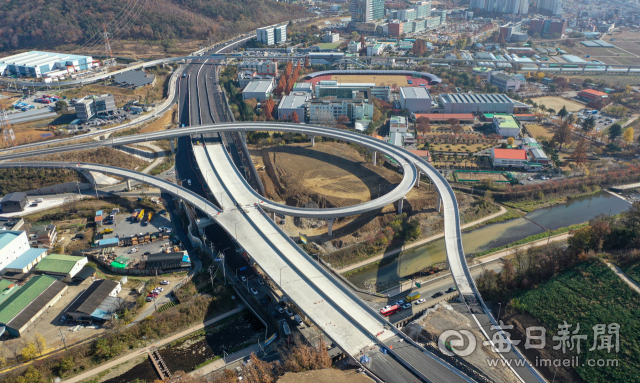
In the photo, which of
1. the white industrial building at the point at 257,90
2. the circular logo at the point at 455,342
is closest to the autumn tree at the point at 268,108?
the white industrial building at the point at 257,90

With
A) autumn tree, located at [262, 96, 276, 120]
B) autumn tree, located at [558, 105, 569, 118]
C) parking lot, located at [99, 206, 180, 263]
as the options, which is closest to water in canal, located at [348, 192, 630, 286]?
parking lot, located at [99, 206, 180, 263]

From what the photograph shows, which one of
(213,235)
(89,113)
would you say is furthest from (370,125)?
(89,113)

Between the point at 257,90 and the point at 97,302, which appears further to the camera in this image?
the point at 257,90

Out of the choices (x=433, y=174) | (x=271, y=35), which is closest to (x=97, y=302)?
(x=433, y=174)

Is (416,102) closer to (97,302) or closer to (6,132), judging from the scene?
(97,302)

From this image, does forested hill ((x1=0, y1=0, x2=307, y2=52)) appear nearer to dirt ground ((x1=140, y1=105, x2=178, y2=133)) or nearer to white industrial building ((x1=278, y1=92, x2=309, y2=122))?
dirt ground ((x1=140, y1=105, x2=178, y2=133))

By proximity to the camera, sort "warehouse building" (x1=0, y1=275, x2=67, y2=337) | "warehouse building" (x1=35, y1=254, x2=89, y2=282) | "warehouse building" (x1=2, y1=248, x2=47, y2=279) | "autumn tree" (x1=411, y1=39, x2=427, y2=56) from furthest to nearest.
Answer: "autumn tree" (x1=411, y1=39, x2=427, y2=56) → "warehouse building" (x1=2, y1=248, x2=47, y2=279) → "warehouse building" (x1=35, y1=254, x2=89, y2=282) → "warehouse building" (x1=0, y1=275, x2=67, y2=337)
